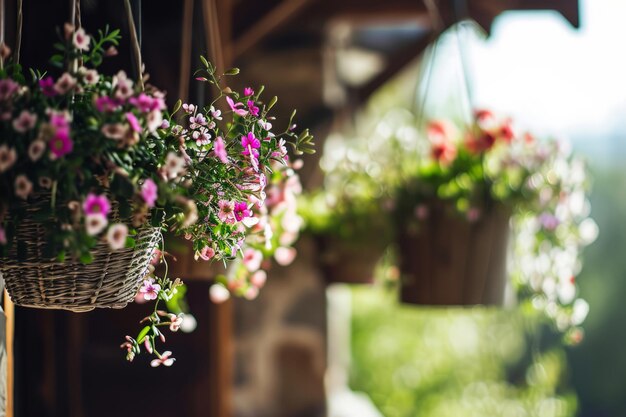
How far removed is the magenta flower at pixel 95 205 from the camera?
3.34ft

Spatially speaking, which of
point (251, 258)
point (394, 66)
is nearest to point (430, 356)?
point (394, 66)

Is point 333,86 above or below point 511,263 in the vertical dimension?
above

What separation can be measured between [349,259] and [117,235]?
1803mm

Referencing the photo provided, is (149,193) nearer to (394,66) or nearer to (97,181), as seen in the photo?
(97,181)

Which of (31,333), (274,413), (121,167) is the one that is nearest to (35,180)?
(121,167)

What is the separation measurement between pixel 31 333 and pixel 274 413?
40.9 inches

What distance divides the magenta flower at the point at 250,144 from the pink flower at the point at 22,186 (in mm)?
332

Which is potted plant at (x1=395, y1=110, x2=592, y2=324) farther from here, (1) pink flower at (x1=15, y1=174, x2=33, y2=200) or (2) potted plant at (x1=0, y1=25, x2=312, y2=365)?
(1) pink flower at (x1=15, y1=174, x2=33, y2=200)

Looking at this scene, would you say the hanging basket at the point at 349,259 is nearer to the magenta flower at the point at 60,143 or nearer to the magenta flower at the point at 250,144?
the magenta flower at the point at 250,144

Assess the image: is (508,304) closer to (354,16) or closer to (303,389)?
(303,389)

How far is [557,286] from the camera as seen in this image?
8.23ft

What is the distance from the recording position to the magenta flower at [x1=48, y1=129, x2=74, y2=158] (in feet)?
3.32

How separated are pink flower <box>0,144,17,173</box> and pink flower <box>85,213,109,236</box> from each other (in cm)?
10

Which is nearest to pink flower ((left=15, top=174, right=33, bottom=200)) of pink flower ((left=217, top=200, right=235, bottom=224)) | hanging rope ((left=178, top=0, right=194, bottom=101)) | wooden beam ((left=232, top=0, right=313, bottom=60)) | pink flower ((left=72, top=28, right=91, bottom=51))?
pink flower ((left=72, top=28, right=91, bottom=51))
